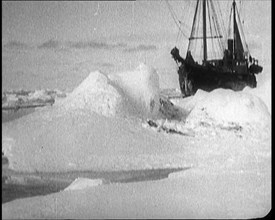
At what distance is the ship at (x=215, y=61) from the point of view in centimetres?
217

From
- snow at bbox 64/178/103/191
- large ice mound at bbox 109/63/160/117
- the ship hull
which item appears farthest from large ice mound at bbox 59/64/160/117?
snow at bbox 64/178/103/191

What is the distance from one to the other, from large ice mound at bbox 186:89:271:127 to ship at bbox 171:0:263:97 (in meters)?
0.04

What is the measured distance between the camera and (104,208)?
6.27 feet

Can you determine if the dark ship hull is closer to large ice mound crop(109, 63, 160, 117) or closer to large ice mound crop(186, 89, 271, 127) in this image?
large ice mound crop(186, 89, 271, 127)

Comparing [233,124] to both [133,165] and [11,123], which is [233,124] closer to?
[133,165]

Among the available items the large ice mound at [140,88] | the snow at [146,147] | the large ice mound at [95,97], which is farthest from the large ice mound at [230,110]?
the large ice mound at [95,97]

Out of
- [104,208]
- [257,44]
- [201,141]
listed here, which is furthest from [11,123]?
[257,44]

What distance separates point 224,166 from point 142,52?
606mm

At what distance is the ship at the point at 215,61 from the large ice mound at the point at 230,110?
0.13ft

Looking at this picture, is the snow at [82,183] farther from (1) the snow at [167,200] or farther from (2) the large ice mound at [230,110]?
(2) the large ice mound at [230,110]

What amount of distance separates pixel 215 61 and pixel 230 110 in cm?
23

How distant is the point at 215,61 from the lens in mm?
2221

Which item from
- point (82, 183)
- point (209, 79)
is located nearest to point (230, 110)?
point (209, 79)

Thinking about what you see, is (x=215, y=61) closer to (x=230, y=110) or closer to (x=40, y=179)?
(x=230, y=110)
